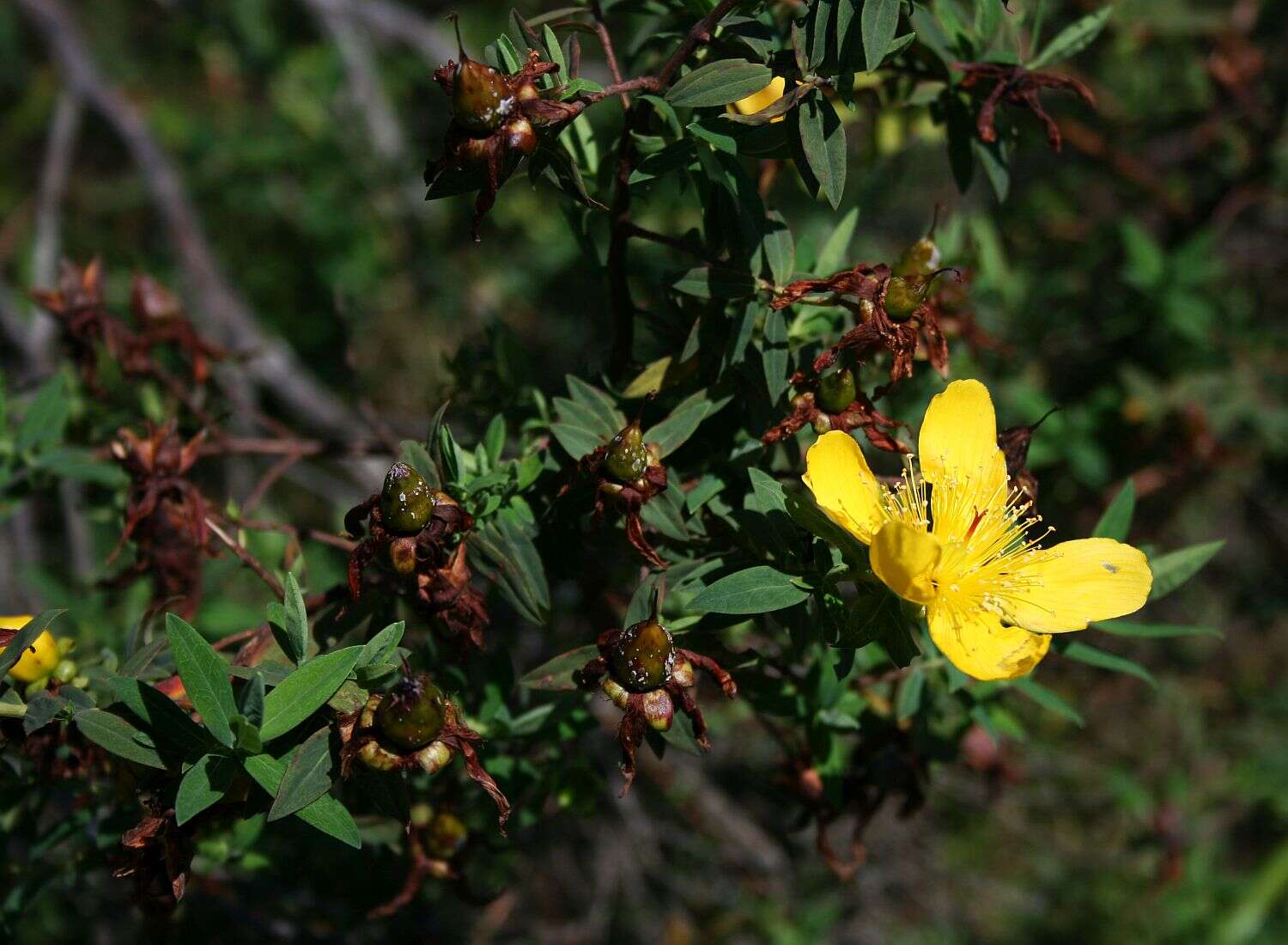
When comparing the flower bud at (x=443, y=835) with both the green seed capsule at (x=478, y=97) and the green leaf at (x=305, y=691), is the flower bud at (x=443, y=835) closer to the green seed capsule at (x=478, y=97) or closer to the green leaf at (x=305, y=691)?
the green leaf at (x=305, y=691)

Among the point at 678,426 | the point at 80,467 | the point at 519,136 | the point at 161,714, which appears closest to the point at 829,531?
the point at 678,426

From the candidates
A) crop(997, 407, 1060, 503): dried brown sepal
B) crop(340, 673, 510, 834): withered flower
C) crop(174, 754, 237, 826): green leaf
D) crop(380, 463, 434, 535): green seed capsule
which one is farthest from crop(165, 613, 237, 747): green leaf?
crop(997, 407, 1060, 503): dried brown sepal

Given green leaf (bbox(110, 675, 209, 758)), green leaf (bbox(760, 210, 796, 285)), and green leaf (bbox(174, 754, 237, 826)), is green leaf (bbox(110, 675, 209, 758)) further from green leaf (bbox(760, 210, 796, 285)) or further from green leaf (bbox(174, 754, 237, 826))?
green leaf (bbox(760, 210, 796, 285))

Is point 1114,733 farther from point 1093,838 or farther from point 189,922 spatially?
point 189,922

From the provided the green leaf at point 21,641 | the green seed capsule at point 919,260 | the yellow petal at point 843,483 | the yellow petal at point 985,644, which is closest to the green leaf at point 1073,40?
the green seed capsule at point 919,260

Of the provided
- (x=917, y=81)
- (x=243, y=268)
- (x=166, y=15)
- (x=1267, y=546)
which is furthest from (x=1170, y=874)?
(x=166, y=15)

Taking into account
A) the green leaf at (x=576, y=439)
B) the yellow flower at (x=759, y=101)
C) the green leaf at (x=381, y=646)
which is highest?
the yellow flower at (x=759, y=101)
